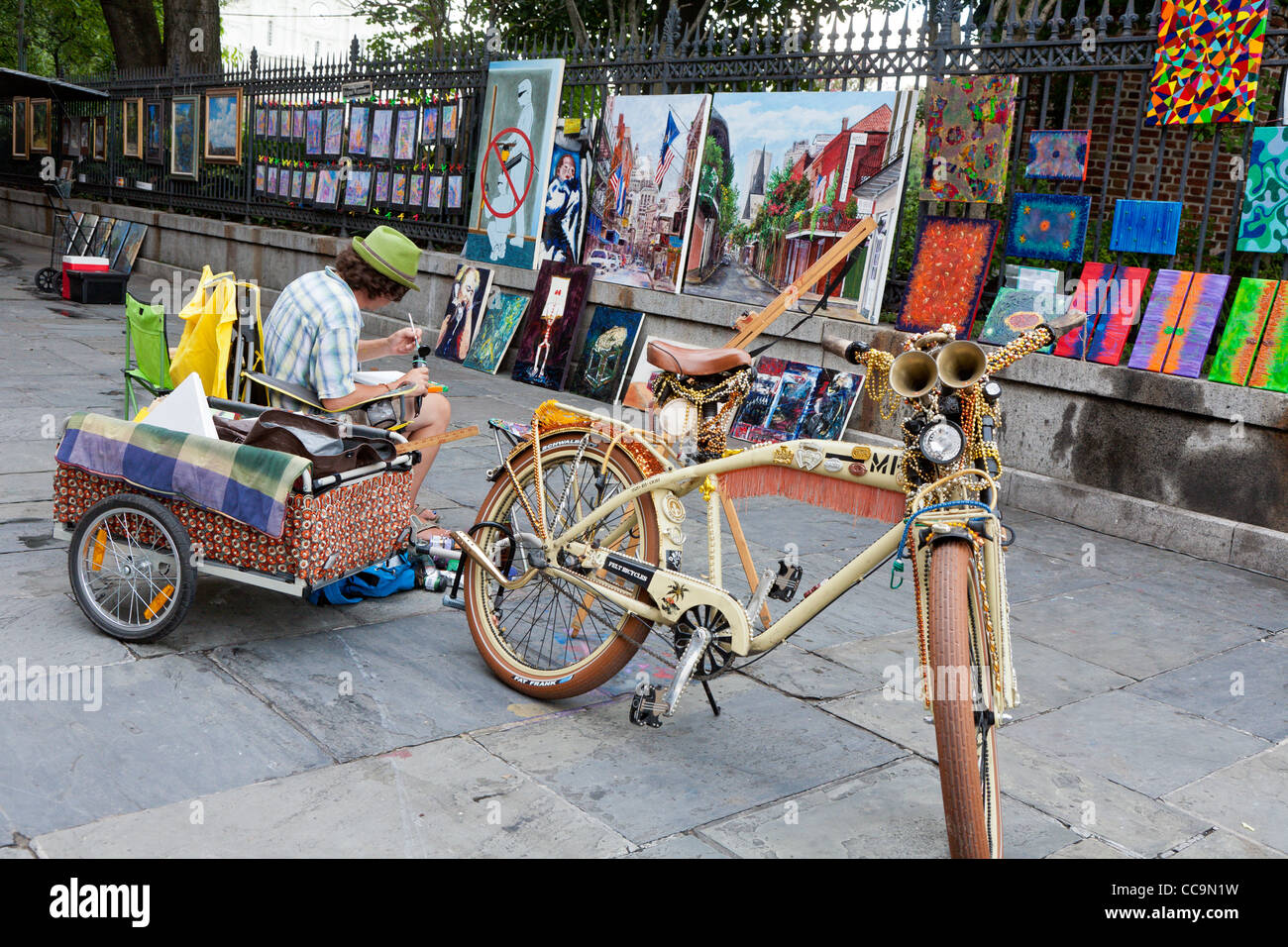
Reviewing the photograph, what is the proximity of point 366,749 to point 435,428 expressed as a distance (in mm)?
2149

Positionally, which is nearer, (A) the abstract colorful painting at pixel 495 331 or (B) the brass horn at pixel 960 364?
(B) the brass horn at pixel 960 364

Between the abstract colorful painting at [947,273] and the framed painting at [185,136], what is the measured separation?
40.2 ft

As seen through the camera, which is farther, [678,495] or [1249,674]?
[1249,674]

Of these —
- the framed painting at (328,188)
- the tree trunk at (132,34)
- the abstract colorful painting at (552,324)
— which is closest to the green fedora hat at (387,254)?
the abstract colorful painting at (552,324)

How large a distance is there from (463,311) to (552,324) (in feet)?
4.59

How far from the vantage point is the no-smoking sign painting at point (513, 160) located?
10.7 meters

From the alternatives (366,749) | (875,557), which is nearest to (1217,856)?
(875,557)

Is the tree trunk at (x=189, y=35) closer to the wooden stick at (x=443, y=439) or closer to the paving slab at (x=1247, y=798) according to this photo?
the wooden stick at (x=443, y=439)

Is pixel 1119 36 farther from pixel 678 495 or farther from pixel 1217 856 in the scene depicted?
pixel 1217 856

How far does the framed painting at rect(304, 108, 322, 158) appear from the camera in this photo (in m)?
13.9

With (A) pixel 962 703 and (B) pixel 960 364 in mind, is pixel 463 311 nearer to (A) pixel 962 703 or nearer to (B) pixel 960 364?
(B) pixel 960 364

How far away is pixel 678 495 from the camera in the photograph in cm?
384

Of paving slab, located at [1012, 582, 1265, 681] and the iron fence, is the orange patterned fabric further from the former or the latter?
the iron fence

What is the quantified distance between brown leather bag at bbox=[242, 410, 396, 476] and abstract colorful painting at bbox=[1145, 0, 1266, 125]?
504cm
